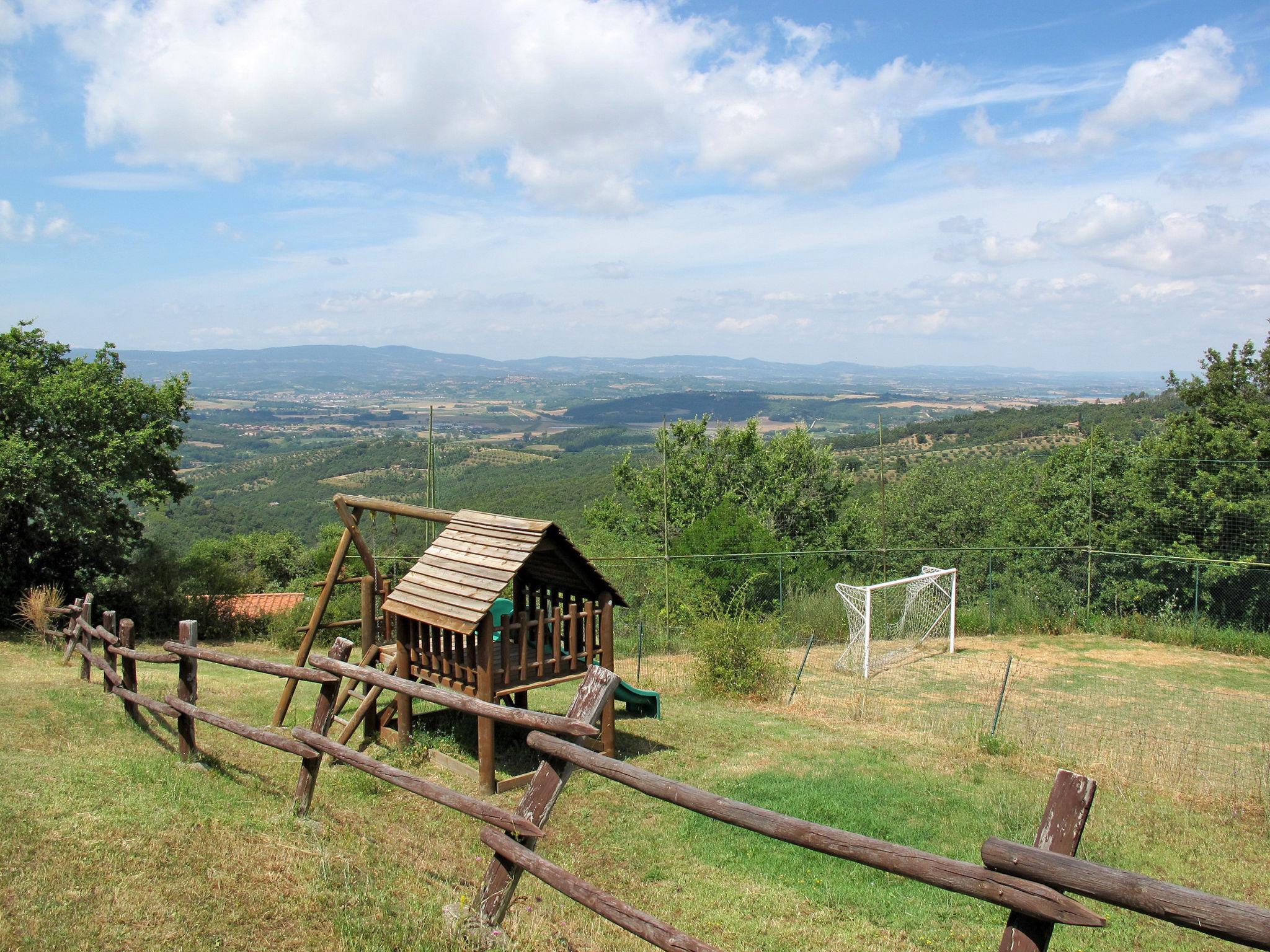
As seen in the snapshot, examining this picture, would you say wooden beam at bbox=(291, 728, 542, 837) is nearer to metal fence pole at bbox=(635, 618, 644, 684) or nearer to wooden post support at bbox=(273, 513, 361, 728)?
wooden post support at bbox=(273, 513, 361, 728)

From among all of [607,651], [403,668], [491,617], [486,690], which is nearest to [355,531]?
[403,668]

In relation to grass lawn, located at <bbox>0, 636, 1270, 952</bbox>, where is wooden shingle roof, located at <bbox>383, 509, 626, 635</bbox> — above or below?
above

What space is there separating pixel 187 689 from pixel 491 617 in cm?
266

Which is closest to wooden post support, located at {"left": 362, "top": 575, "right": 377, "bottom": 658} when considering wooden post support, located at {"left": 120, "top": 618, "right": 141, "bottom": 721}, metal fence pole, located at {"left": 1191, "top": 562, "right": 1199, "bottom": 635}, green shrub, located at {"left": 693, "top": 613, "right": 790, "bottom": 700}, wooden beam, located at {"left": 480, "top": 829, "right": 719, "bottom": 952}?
wooden post support, located at {"left": 120, "top": 618, "right": 141, "bottom": 721}

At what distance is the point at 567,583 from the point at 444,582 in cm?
136

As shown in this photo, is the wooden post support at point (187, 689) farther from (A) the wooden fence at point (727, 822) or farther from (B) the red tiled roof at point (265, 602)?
(B) the red tiled roof at point (265, 602)

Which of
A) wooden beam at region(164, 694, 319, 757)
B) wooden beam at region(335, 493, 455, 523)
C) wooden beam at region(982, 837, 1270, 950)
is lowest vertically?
wooden beam at region(164, 694, 319, 757)

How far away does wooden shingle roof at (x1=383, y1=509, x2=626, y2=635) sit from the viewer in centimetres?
775

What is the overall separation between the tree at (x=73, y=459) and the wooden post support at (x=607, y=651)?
16.9 m

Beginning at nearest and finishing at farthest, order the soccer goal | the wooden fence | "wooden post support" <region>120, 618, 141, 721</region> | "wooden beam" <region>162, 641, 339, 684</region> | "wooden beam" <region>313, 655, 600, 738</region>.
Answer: the wooden fence < "wooden beam" <region>313, 655, 600, 738</region> < "wooden beam" <region>162, 641, 339, 684</region> < "wooden post support" <region>120, 618, 141, 721</region> < the soccer goal

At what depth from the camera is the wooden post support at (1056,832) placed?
293cm

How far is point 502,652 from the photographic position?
8.05 metres

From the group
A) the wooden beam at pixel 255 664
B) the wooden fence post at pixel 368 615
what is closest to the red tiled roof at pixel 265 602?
the wooden fence post at pixel 368 615

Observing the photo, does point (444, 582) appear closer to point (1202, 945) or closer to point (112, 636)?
point (112, 636)
